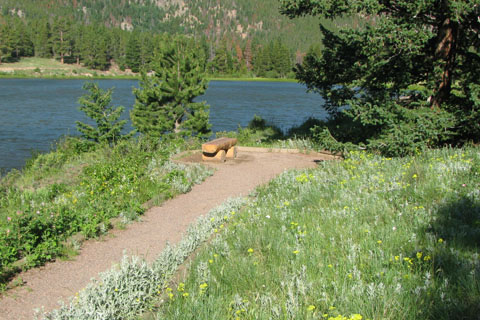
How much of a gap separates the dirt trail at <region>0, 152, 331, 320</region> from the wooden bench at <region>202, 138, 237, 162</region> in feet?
1.69

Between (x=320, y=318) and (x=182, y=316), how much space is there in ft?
3.63

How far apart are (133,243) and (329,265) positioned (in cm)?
341

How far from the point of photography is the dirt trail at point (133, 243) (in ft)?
15.5

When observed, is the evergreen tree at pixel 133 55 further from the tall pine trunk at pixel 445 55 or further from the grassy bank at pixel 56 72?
the tall pine trunk at pixel 445 55

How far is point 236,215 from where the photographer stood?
22.5 ft

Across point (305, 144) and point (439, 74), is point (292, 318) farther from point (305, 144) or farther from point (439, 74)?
point (305, 144)

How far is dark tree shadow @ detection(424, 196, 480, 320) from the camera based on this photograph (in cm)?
329

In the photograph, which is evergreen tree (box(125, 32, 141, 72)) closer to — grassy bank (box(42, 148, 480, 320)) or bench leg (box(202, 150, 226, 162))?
bench leg (box(202, 150, 226, 162))

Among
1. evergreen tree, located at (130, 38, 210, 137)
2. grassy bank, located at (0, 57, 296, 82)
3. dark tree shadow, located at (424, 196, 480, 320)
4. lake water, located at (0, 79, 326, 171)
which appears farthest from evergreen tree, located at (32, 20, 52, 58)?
dark tree shadow, located at (424, 196, 480, 320)

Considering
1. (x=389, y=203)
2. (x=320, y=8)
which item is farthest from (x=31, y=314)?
(x=320, y=8)

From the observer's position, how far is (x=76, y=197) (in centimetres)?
885

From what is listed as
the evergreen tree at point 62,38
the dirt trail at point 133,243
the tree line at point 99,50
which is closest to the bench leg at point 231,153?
the dirt trail at point 133,243

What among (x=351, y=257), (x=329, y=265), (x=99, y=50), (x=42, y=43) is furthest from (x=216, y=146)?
(x=42, y=43)

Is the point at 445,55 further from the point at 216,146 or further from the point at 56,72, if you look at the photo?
the point at 56,72
